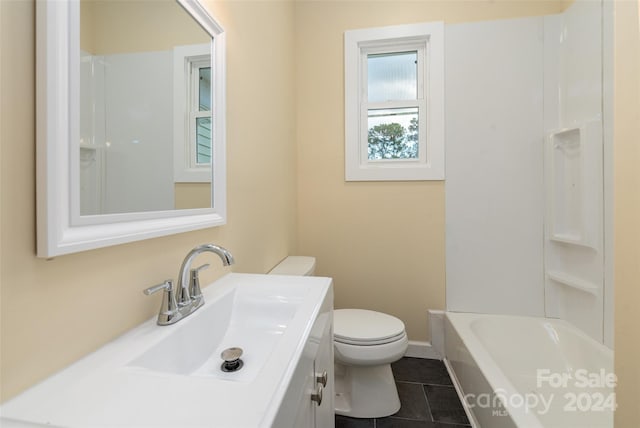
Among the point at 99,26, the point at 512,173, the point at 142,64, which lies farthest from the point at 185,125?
the point at 512,173

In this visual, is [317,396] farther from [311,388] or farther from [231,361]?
[231,361]

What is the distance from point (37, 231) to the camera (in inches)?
19.6

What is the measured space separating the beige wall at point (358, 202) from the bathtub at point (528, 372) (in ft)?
1.17

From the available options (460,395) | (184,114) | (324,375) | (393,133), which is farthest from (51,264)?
(393,133)

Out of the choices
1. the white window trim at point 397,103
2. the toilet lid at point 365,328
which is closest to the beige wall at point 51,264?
the toilet lid at point 365,328

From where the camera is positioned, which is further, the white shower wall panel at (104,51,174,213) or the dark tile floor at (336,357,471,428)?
the dark tile floor at (336,357,471,428)

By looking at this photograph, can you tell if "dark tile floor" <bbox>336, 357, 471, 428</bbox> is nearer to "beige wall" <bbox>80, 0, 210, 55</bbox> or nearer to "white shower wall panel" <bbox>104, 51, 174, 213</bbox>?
"white shower wall panel" <bbox>104, 51, 174, 213</bbox>

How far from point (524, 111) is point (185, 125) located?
208cm

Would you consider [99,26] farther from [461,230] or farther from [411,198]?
[461,230]

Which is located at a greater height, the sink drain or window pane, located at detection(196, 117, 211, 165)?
window pane, located at detection(196, 117, 211, 165)

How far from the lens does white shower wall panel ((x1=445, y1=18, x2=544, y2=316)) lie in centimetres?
194

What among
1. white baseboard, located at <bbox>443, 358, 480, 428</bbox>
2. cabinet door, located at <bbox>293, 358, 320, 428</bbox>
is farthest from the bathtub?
cabinet door, located at <bbox>293, 358, 320, 428</bbox>

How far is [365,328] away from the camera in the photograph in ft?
5.14

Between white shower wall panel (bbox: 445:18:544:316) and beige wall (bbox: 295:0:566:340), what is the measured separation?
5.0 inches
